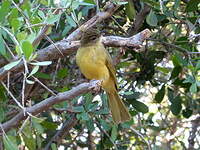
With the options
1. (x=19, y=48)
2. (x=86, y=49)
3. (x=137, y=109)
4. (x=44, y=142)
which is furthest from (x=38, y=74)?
(x=19, y=48)

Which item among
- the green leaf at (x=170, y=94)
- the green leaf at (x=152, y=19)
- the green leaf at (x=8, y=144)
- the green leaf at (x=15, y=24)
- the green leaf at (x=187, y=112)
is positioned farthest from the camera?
the green leaf at (x=187, y=112)

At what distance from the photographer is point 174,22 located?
292 centimetres

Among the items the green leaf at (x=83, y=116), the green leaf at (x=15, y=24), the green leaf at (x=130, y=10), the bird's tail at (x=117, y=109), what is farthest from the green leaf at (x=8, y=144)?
the green leaf at (x=130, y=10)

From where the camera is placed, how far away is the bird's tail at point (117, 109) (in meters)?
2.83

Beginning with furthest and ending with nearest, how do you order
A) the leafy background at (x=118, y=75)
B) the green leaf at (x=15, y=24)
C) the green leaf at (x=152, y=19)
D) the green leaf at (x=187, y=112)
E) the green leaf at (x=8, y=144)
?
the green leaf at (x=187, y=112) < the green leaf at (x=152, y=19) < the leafy background at (x=118, y=75) < the green leaf at (x=8, y=144) < the green leaf at (x=15, y=24)

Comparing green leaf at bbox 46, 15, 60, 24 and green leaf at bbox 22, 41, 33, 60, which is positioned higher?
green leaf at bbox 22, 41, 33, 60

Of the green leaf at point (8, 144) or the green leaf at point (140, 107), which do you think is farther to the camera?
the green leaf at point (140, 107)

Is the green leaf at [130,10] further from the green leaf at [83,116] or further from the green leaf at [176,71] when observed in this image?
the green leaf at [83,116]

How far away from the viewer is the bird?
2858 millimetres

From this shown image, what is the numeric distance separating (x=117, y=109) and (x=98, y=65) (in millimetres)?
288

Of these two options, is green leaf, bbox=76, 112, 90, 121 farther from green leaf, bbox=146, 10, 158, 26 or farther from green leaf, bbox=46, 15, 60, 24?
green leaf, bbox=46, 15, 60, 24

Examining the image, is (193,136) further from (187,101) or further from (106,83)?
(106,83)

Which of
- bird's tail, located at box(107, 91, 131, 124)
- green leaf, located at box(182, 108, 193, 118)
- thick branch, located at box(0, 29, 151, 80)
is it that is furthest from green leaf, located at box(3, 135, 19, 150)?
green leaf, located at box(182, 108, 193, 118)

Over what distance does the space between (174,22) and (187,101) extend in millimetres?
837
